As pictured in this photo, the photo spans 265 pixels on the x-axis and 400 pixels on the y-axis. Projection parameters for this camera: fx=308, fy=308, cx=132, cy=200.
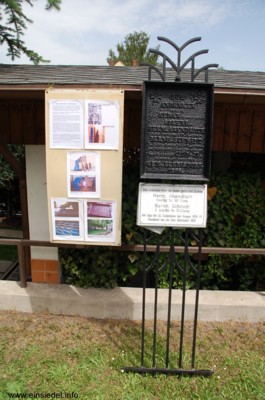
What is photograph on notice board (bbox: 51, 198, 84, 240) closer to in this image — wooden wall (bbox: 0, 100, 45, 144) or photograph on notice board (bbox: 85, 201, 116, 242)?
photograph on notice board (bbox: 85, 201, 116, 242)

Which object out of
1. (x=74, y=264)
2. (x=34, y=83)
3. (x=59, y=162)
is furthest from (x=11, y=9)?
(x=74, y=264)

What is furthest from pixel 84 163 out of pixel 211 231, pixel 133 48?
pixel 133 48

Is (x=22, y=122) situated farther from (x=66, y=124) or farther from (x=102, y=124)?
(x=102, y=124)

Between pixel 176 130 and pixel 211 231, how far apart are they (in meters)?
1.75

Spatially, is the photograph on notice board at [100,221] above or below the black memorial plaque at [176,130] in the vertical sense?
below

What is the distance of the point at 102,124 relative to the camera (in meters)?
2.82

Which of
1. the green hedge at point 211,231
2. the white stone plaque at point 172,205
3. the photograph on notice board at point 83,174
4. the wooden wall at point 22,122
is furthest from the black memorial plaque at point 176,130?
the wooden wall at point 22,122

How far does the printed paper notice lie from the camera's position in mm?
2781

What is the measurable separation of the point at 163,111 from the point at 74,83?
3.15ft

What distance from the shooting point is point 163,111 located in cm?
238

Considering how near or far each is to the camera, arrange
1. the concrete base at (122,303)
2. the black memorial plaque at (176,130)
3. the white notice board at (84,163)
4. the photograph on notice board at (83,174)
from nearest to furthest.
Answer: the black memorial plaque at (176,130) → the white notice board at (84,163) → the photograph on notice board at (83,174) → the concrete base at (122,303)

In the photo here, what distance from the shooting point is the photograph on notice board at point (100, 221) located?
118 inches

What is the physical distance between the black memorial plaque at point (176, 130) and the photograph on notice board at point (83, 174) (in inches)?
25.9

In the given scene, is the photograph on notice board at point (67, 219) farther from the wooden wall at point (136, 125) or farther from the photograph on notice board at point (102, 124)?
the wooden wall at point (136, 125)
